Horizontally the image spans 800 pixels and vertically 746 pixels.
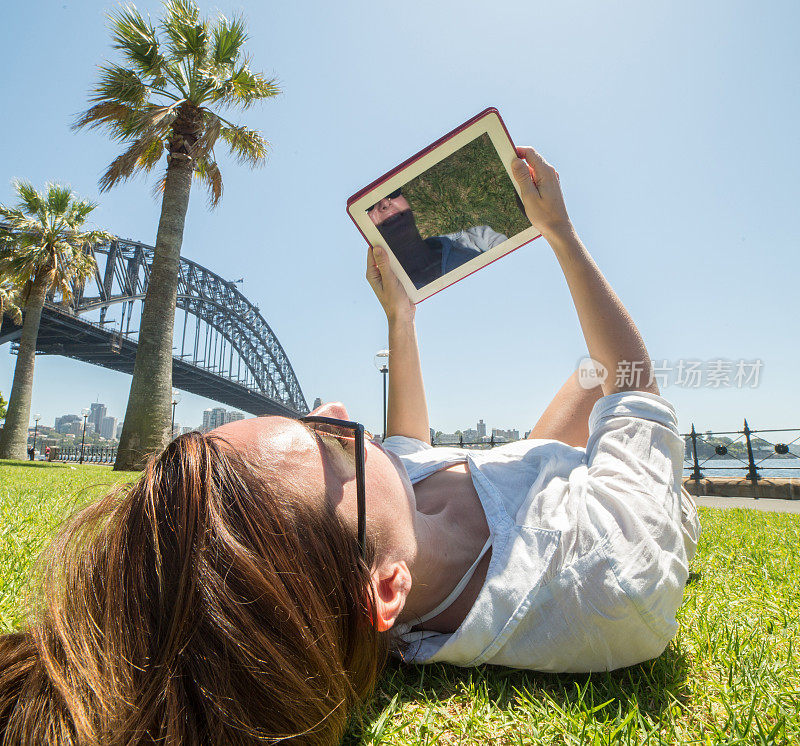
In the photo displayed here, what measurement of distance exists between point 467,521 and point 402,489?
260mm

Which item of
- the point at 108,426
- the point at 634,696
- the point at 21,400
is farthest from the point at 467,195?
the point at 108,426

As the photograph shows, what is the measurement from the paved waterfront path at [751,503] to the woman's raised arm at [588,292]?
604cm

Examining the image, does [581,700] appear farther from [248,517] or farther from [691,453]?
[691,453]

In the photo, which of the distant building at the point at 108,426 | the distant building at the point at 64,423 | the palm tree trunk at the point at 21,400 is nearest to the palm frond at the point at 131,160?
the palm tree trunk at the point at 21,400

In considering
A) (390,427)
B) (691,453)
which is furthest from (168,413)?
(691,453)

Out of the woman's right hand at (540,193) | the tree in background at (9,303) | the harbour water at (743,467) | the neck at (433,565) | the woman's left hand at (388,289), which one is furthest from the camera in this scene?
the tree in background at (9,303)

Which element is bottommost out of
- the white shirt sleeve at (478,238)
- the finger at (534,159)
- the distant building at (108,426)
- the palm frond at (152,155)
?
the distant building at (108,426)

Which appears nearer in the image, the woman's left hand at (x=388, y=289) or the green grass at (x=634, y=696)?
the green grass at (x=634, y=696)

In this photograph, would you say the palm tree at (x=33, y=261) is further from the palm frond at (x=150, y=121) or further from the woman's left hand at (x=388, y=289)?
the woman's left hand at (x=388, y=289)

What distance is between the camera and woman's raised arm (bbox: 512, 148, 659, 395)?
1.26 meters

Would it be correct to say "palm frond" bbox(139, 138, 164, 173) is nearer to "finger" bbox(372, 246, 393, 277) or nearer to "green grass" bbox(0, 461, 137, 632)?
"green grass" bbox(0, 461, 137, 632)

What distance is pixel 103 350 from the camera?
31094 mm

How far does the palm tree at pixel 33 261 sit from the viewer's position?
13.7m

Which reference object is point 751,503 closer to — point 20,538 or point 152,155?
point 20,538
